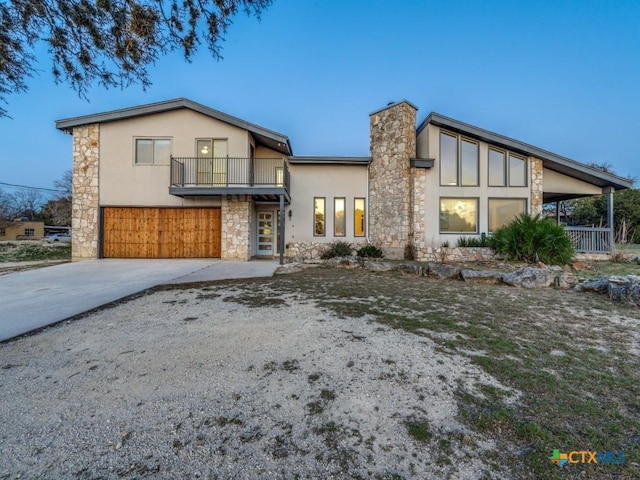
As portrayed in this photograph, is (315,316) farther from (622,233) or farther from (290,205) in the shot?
(622,233)

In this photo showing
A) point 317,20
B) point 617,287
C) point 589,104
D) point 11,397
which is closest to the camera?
point 11,397

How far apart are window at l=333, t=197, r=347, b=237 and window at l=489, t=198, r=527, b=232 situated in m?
6.40

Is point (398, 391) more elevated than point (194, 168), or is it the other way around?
point (194, 168)

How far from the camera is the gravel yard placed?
5.40 feet

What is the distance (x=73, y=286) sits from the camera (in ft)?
21.3

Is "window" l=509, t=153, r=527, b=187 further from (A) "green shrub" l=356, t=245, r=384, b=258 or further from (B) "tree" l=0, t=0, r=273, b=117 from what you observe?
(B) "tree" l=0, t=0, r=273, b=117

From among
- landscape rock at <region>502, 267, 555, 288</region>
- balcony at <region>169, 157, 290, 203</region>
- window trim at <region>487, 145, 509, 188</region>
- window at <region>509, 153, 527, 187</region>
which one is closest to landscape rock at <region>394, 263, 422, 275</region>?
landscape rock at <region>502, 267, 555, 288</region>

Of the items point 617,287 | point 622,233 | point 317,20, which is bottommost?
point 617,287

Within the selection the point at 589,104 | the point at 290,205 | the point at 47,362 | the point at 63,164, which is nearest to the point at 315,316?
the point at 47,362

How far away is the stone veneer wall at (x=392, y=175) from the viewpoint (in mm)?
11984

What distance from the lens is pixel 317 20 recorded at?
51.4 ft

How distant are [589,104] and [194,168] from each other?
173ft

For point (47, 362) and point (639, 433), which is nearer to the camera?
point (639, 433)

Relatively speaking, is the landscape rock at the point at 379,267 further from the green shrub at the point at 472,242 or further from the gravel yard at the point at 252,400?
the gravel yard at the point at 252,400
